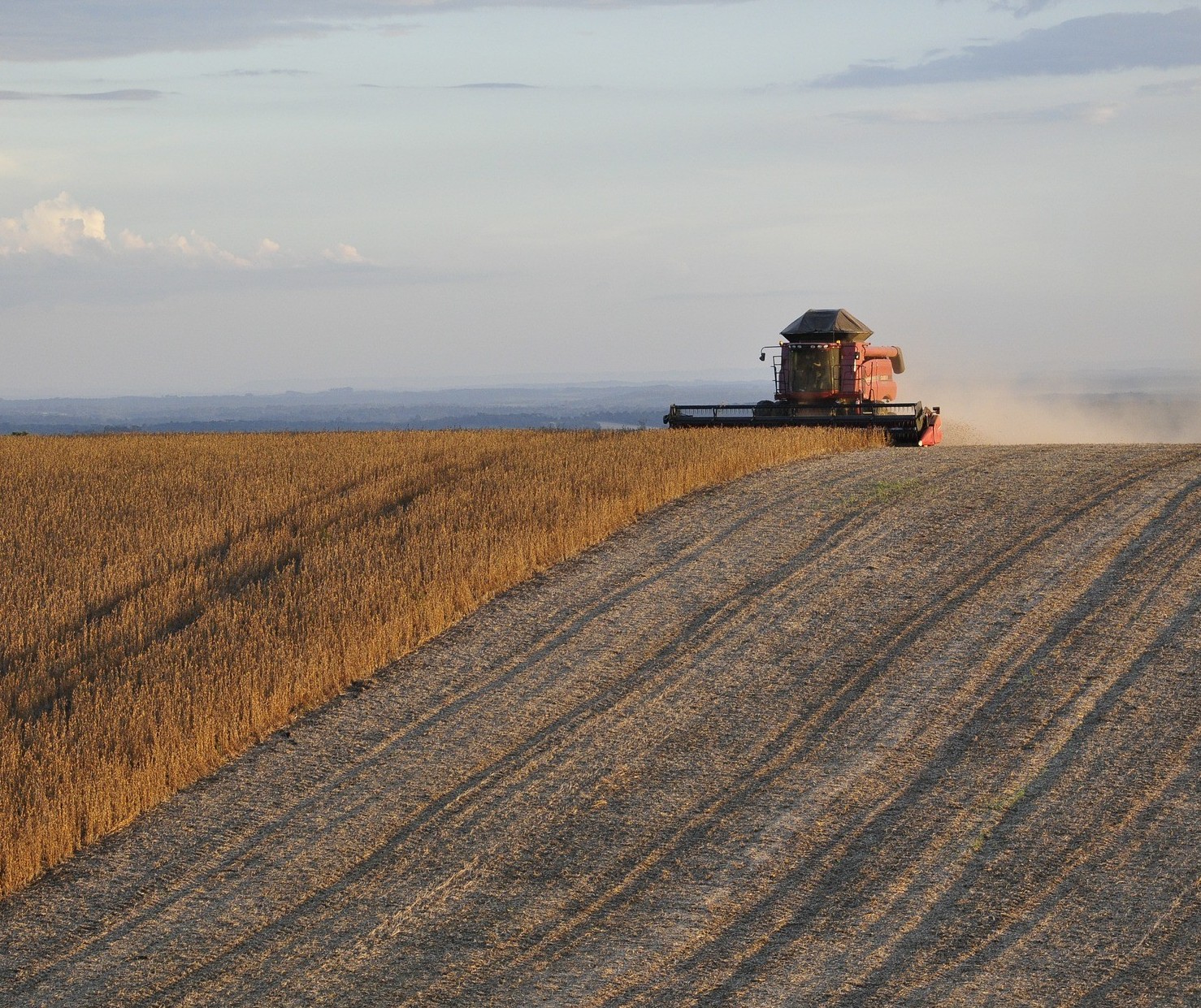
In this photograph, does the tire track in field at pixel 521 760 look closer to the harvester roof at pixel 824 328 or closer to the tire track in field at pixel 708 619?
the tire track in field at pixel 708 619

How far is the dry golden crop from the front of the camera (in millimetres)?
8977

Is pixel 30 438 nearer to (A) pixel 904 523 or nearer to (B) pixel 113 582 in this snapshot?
(B) pixel 113 582

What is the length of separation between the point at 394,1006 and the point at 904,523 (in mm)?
9405

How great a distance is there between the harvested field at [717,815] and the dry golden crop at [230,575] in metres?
0.34


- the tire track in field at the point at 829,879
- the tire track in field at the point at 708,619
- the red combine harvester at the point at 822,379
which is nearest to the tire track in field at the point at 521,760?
the tire track in field at the point at 708,619

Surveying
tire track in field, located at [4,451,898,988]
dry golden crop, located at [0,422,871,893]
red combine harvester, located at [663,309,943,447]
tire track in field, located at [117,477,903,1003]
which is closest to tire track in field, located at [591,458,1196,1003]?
tire track in field, located at [117,477,903,1003]

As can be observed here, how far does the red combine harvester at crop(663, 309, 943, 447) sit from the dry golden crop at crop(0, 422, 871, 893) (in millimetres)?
3778

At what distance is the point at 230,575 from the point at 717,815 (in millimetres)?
6912

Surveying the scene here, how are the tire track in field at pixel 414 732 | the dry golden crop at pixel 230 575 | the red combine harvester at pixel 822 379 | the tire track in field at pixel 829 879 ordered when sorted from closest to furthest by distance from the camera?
the tire track in field at pixel 829 879 < the tire track in field at pixel 414 732 < the dry golden crop at pixel 230 575 < the red combine harvester at pixel 822 379

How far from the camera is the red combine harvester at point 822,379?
86.8 feet

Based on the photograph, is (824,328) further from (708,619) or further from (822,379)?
(708,619)

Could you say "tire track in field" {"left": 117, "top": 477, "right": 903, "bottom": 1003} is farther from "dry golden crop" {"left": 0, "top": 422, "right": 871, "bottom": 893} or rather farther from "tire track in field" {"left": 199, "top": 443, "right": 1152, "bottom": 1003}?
"dry golden crop" {"left": 0, "top": 422, "right": 871, "bottom": 893}

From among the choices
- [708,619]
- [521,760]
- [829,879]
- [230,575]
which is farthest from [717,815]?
[230,575]

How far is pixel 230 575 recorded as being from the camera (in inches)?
527
